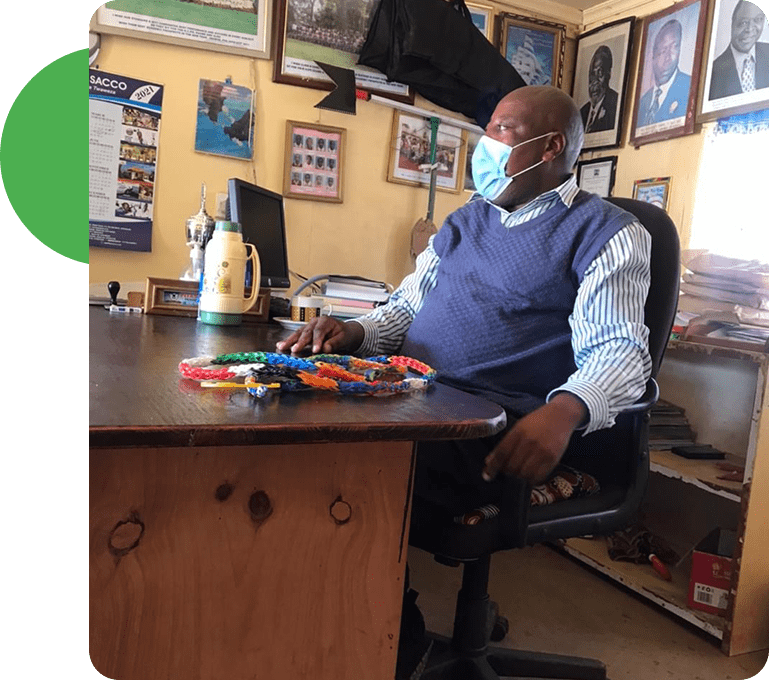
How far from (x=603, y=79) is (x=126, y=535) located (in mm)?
2667

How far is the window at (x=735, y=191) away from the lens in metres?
2.07

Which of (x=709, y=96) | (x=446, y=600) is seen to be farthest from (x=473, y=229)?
(x=709, y=96)

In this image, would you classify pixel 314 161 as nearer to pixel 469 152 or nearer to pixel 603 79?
pixel 469 152

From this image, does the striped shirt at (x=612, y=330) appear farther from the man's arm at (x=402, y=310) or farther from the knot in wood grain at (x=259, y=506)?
the knot in wood grain at (x=259, y=506)

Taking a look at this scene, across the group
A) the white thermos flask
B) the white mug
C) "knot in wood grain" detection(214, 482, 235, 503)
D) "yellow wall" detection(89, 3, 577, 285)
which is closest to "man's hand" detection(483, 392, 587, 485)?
"knot in wood grain" detection(214, 482, 235, 503)

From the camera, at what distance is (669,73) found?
2.40 metres

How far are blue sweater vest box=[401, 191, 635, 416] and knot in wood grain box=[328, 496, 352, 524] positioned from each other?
0.49 m

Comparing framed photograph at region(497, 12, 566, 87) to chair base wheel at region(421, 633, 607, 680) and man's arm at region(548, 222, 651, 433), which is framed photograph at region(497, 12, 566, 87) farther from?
chair base wheel at region(421, 633, 607, 680)

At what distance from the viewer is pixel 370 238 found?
Answer: 2658 mm

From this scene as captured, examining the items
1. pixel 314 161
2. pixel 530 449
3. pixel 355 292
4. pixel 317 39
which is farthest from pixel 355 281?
pixel 530 449

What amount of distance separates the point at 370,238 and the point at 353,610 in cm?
203

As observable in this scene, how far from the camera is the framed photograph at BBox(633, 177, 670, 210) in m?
2.40

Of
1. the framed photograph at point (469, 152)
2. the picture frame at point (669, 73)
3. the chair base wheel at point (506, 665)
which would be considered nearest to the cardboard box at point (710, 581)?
the chair base wheel at point (506, 665)

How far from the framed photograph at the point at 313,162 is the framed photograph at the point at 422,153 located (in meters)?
0.24
